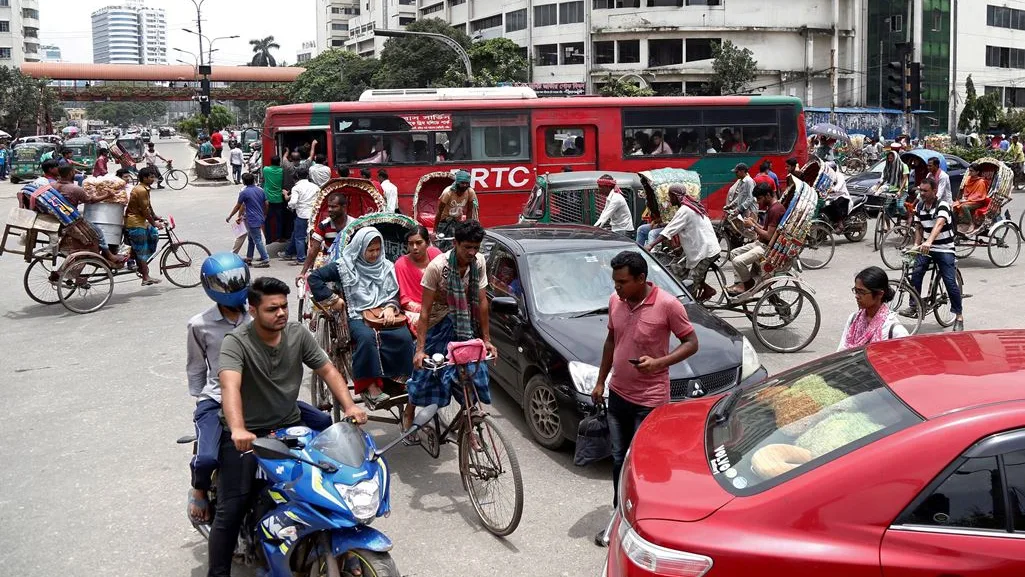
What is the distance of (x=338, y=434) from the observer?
12.0 ft

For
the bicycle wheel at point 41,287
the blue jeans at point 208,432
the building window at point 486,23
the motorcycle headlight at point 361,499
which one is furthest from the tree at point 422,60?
the motorcycle headlight at point 361,499

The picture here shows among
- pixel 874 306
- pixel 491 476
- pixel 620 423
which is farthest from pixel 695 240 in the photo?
pixel 491 476

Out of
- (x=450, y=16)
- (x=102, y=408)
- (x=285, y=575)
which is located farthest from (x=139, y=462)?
(x=450, y=16)

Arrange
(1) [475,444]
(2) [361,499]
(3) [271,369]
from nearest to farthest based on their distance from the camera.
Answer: (2) [361,499] < (3) [271,369] < (1) [475,444]

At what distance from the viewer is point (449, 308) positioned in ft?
19.4

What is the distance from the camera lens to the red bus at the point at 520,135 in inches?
691

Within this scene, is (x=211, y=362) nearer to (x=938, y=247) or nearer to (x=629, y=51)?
(x=938, y=247)

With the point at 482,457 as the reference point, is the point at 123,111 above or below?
above

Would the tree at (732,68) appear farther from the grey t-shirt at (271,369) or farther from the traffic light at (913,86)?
the grey t-shirt at (271,369)

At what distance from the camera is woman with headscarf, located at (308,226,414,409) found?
20.3 ft

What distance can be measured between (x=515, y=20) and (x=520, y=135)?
53.7m

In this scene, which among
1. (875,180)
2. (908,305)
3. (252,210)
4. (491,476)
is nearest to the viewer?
(491,476)

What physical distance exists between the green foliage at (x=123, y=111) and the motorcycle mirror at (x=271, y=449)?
16986cm

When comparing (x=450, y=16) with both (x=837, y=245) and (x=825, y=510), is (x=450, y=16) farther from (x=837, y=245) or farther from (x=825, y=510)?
(x=825, y=510)
